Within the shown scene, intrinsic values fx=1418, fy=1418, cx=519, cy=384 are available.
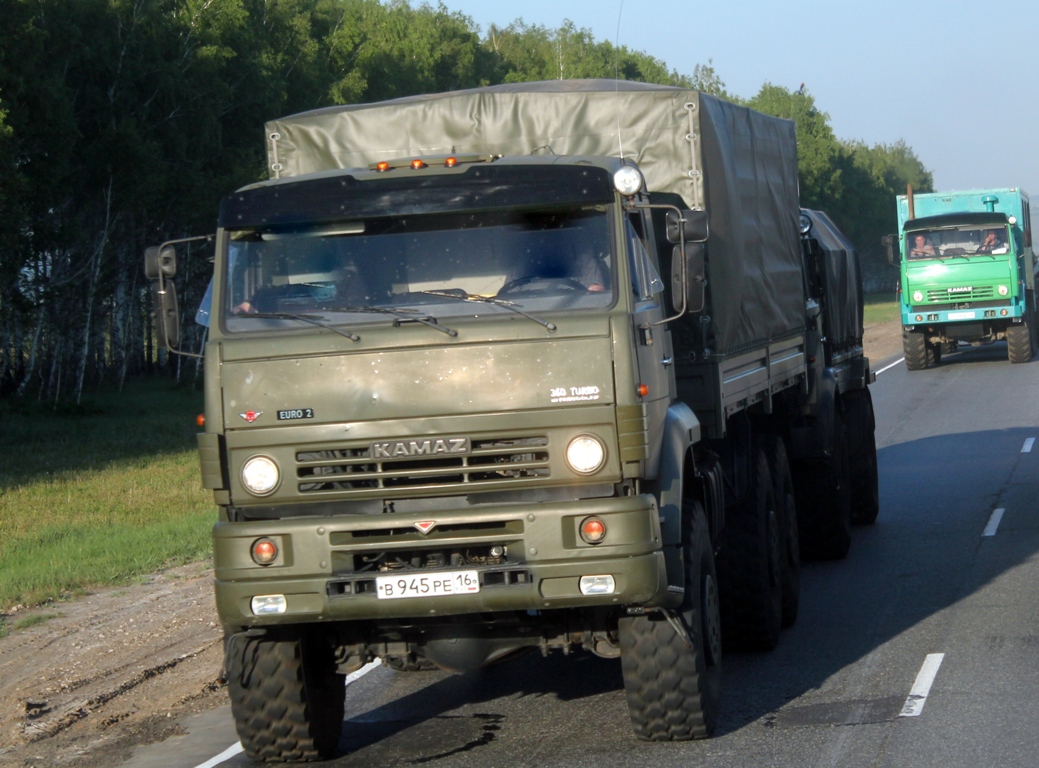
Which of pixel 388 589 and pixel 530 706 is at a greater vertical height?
pixel 388 589

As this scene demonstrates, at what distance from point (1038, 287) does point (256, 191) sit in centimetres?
3177

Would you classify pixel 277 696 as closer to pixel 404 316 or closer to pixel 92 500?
pixel 404 316

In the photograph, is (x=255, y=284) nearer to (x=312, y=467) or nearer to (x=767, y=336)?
(x=312, y=467)

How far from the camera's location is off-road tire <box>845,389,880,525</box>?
12688 millimetres

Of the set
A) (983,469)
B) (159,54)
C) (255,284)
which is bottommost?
(983,469)

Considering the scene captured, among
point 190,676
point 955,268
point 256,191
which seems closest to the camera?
point 256,191

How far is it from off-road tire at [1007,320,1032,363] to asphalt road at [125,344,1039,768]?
19.7m

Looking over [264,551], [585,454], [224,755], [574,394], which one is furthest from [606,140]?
[224,755]

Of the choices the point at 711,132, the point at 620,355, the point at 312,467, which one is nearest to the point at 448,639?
the point at 312,467

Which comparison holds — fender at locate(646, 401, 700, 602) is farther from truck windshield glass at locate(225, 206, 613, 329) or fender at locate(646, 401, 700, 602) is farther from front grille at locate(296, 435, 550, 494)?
truck windshield glass at locate(225, 206, 613, 329)

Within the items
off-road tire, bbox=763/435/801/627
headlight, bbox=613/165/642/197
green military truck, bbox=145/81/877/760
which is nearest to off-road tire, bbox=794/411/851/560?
off-road tire, bbox=763/435/801/627

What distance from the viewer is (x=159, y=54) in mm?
32844

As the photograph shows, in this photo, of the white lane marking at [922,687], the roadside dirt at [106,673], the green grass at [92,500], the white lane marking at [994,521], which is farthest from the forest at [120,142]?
the white lane marking at [922,687]

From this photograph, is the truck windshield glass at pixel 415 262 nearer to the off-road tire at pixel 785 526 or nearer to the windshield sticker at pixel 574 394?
the windshield sticker at pixel 574 394
